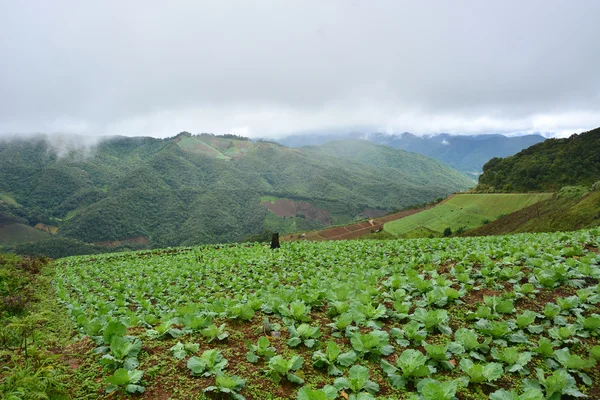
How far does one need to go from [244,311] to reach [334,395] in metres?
2.65

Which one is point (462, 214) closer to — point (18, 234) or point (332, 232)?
point (332, 232)

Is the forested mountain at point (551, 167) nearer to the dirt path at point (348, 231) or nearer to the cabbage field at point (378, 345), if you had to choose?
the dirt path at point (348, 231)

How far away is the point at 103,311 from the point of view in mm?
6059

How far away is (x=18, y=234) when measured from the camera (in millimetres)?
176750

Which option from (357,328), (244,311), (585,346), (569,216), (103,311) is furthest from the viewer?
(569,216)

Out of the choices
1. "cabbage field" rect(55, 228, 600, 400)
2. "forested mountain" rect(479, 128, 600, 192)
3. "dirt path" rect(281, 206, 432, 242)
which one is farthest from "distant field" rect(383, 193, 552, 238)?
"cabbage field" rect(55, 228, 600, 400)

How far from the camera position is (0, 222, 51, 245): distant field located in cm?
16788

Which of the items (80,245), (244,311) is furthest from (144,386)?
(80,245)

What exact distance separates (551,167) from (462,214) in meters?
38.0

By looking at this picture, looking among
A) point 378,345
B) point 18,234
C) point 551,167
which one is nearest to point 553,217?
A: point 551,167

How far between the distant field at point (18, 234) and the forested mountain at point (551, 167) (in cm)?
23623

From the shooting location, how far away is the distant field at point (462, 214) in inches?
3686

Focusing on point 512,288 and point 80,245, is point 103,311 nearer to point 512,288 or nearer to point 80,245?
point 512,288

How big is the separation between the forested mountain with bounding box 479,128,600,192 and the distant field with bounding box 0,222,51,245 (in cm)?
23623
